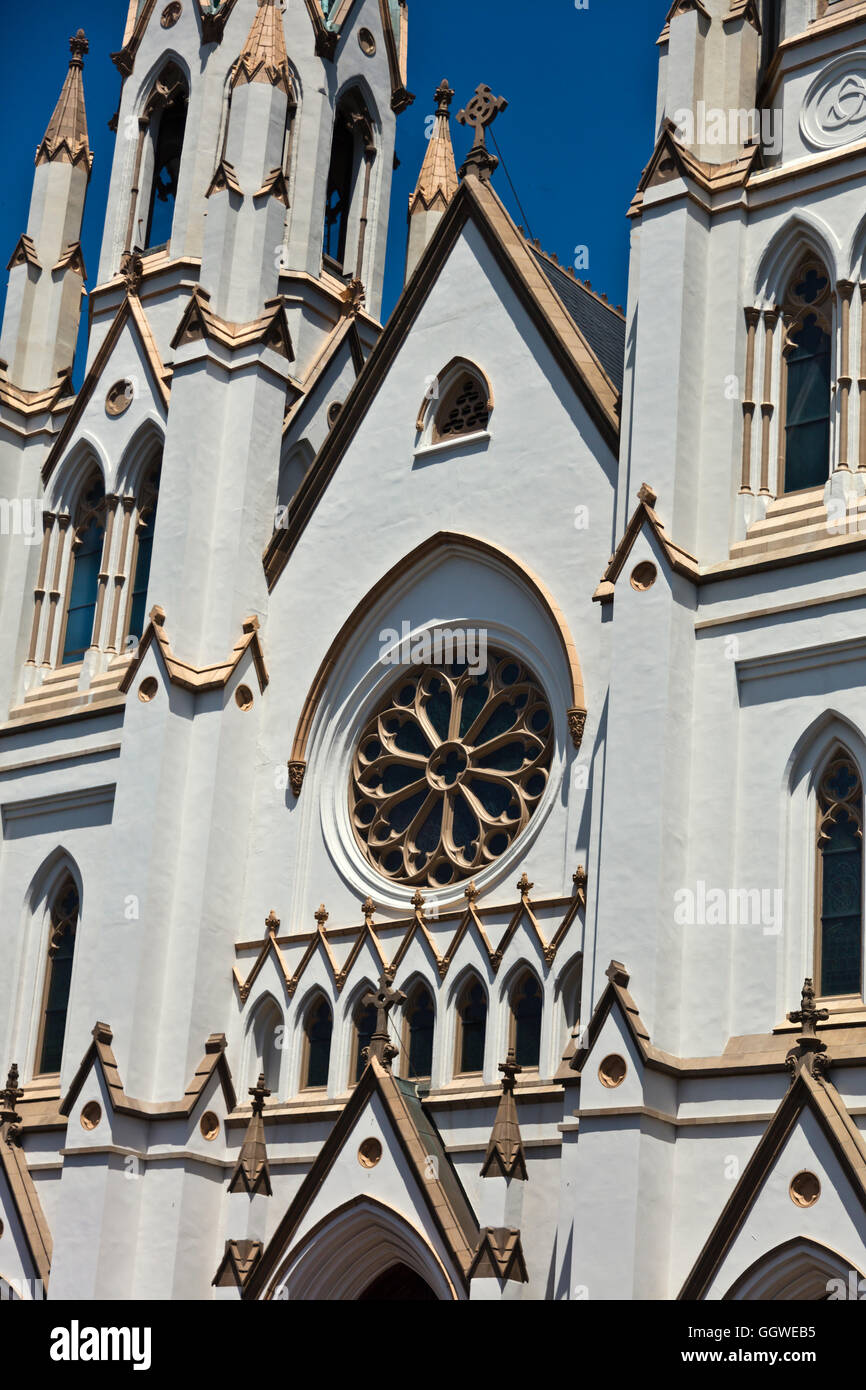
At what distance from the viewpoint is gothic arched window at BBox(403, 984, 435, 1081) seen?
2330cm

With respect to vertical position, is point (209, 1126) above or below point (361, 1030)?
below

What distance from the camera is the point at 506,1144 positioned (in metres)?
20.9

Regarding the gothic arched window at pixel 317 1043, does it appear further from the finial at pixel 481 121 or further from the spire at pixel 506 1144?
the finial at pixel 481 121

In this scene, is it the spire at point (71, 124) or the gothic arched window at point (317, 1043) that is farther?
the spire at point (71, 124)

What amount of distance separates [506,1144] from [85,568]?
1230 cm

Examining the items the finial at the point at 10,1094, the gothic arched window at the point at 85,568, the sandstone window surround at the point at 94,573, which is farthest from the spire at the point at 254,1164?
the gothic arched window at the point at 85,568

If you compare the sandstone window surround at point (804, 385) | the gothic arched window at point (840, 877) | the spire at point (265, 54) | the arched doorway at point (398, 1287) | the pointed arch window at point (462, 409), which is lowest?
the arched doorway at point (398, 1287)

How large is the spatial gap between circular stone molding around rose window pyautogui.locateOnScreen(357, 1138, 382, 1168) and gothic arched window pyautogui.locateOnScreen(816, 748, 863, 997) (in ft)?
16.8

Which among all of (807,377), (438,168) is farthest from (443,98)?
(807,377)

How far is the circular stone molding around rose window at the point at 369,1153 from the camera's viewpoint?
72.2 feet

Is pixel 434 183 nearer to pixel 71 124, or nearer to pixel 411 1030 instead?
pixel 71 124

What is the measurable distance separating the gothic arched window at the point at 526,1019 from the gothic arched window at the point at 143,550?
8299 millimetres

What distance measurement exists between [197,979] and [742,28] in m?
12.6

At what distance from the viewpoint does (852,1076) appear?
19.0 metres
